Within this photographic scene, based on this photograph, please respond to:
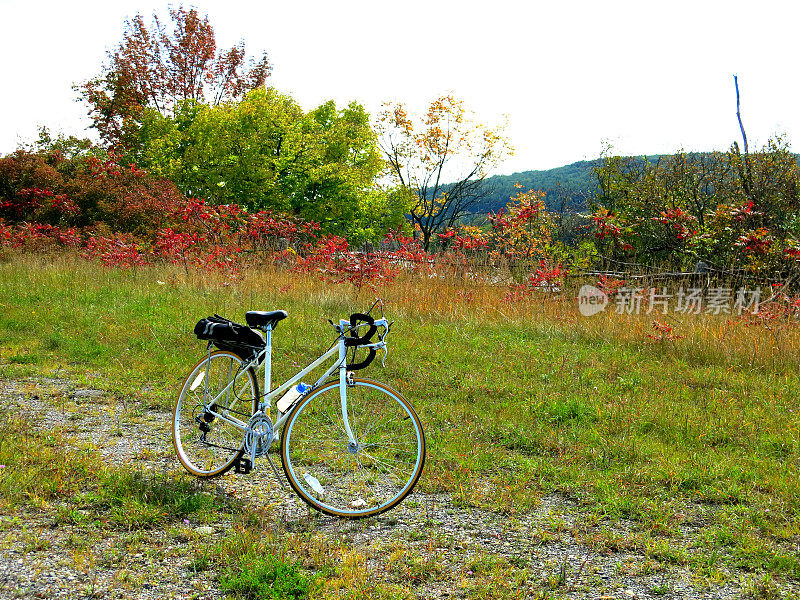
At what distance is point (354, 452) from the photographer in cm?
402

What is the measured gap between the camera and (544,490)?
464cm

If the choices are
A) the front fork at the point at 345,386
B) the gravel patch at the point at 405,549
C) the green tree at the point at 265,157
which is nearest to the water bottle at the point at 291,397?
the front fork at the point at 345,386

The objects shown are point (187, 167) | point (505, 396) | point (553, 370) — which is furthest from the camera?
point (187, 167)

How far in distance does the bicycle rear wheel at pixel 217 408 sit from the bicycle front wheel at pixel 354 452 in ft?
1.33

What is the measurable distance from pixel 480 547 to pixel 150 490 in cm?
220

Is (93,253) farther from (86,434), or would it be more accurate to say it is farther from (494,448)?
(494,448)

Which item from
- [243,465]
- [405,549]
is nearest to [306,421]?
[243,465]

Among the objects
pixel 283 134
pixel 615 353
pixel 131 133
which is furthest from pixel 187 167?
pixel 615 353

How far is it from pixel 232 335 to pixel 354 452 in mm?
1164

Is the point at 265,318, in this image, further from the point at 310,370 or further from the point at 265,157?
the point at 265,157

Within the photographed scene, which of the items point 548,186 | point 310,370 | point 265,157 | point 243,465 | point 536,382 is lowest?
point 536,382

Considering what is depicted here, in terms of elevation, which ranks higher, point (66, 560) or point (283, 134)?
point (283, 134)

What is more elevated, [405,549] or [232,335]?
[232,335]

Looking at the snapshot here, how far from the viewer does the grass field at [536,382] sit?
173 inches
